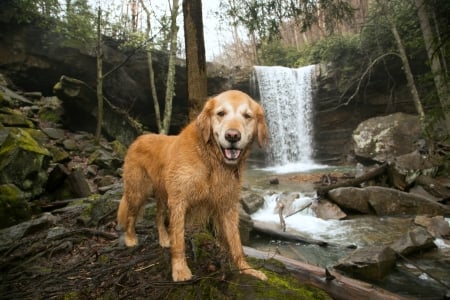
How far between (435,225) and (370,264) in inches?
143

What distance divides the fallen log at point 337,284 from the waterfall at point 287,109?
17.8 m

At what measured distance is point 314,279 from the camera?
413 centimetres

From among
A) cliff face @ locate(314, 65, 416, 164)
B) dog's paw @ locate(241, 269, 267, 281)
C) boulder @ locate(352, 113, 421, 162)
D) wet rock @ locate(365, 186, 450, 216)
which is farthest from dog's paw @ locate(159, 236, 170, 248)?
cliff face @ locate(314, 65, 416, 164)

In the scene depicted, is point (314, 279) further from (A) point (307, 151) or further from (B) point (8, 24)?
(A) point (307, 151)

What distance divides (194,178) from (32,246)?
2.54 meters

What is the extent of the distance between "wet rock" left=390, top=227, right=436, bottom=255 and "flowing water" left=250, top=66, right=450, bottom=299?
0.93ft

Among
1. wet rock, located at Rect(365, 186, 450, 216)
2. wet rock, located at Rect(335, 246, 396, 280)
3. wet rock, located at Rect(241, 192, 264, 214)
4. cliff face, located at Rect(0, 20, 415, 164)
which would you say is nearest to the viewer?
wet rock, located at Rect(335, 246, 396, 280)

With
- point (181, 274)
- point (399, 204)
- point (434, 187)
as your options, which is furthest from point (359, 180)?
point (181, 274)

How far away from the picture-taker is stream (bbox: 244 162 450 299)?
17.7 feet

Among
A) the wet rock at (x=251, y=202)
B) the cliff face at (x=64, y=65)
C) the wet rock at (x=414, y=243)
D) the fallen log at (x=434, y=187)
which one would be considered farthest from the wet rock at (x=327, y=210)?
the cliff face at (x=64, y=65)

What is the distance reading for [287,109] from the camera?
2208 cm

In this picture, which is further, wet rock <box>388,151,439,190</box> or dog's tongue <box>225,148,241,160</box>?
wet rock <box>388,151,439,190</box>

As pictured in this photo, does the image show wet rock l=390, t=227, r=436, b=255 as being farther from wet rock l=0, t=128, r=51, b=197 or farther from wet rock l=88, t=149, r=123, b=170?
wet rock l=88, t=149, r=123, b=170

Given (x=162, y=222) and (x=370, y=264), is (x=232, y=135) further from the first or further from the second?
(x=370, y=264)
